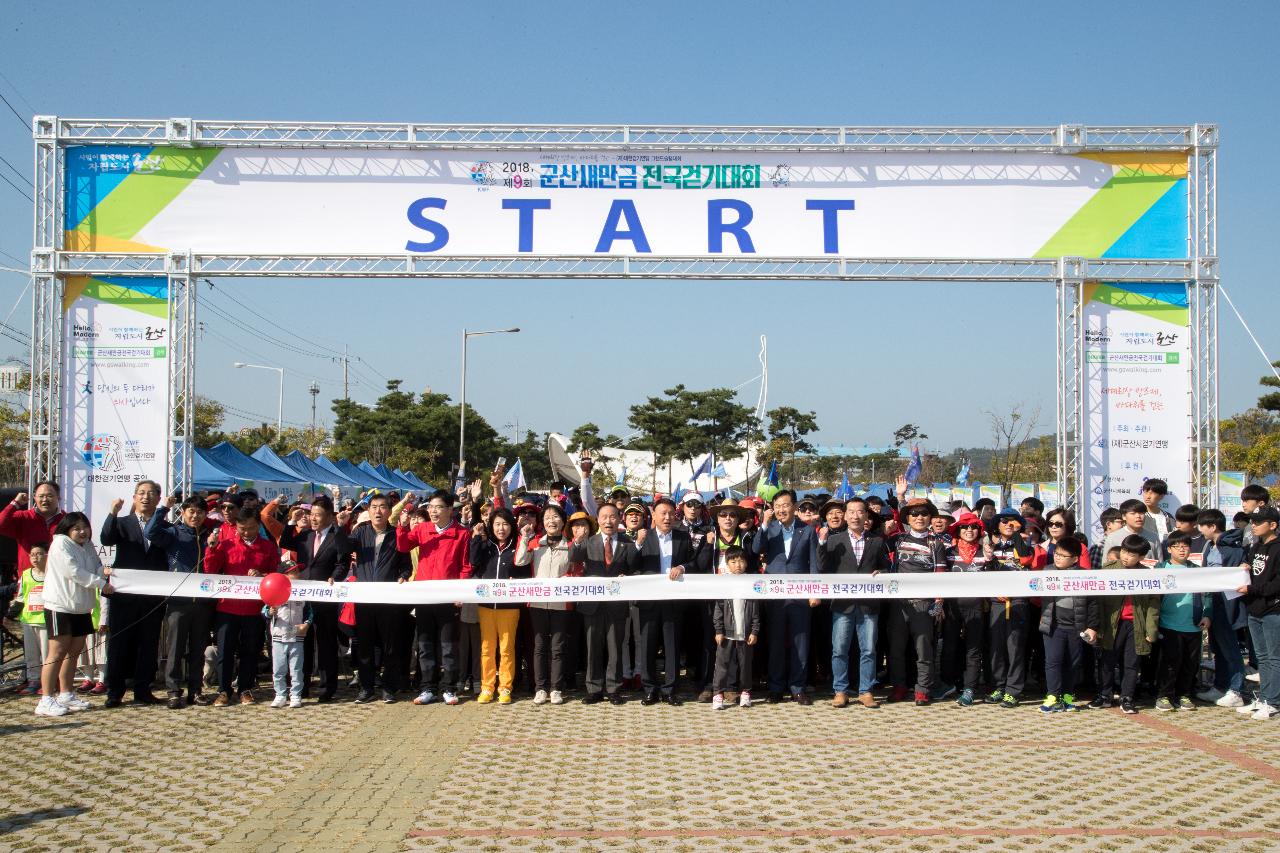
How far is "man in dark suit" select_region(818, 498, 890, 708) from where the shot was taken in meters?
8.91

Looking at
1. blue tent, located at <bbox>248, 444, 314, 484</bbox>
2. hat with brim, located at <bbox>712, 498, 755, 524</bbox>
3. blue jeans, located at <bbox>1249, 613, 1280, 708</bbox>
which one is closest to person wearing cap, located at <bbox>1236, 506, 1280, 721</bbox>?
blue jeans, located at <bbox>1249, 613, 1280, 708</bbox>

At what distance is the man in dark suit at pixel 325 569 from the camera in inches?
356

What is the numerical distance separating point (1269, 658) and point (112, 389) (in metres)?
11.4

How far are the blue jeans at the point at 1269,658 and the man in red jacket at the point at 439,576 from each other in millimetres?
6215

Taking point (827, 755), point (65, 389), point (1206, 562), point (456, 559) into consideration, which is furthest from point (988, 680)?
point (65, 389)

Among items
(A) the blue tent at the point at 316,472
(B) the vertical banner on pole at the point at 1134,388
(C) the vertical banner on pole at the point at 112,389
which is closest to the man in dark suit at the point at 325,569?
(C) the vertical banner on pole at the point at 112,389

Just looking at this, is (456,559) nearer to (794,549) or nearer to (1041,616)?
(794,549)

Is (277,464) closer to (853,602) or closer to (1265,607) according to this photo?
(853,602)

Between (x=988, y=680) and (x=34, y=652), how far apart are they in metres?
8.02

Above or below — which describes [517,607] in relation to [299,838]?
above

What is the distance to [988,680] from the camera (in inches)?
368

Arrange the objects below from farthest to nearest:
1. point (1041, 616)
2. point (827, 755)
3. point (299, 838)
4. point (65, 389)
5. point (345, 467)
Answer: point (345, 467) < point (65, 389) < point (1041, 616) < point (827, 755) < point (299, 838)

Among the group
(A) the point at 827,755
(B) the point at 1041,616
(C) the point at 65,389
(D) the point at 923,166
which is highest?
(D) the point at 923,166

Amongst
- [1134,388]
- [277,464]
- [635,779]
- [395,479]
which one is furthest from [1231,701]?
[395,479]
